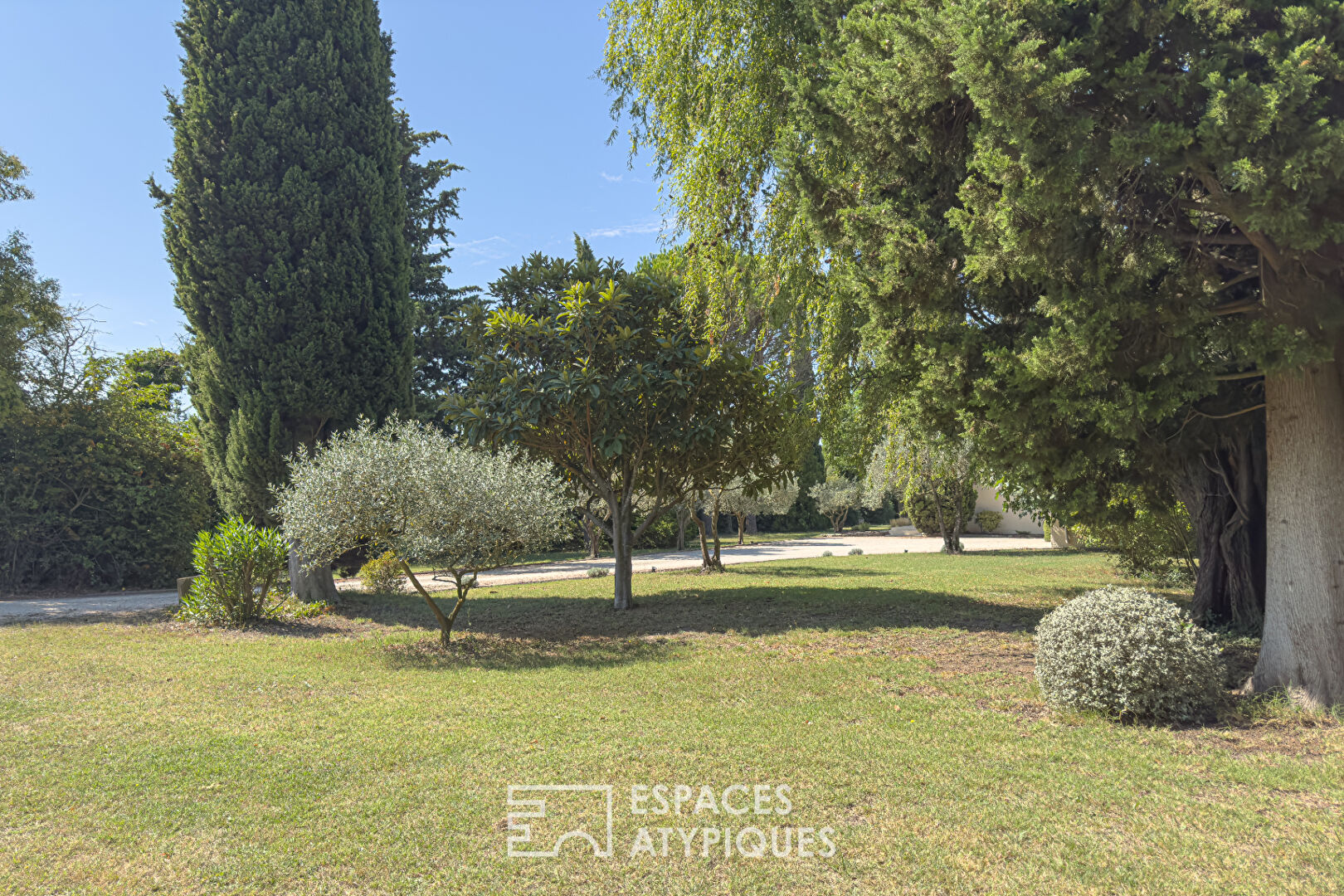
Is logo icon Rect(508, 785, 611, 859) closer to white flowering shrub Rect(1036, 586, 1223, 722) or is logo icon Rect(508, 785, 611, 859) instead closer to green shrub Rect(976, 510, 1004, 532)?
white flowering shrub Rect(1036, 586, 1223, 722)

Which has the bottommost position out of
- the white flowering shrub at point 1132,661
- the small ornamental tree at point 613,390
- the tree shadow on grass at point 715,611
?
the tree shadow on grass at point 715,611

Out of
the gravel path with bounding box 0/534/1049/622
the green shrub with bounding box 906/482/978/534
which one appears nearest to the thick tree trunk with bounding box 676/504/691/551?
the gravel path with bounding box 0/534/1049/622

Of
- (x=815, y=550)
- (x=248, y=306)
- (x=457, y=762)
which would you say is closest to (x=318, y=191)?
(x=248, y=306)

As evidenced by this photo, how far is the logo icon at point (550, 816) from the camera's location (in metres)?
3.56

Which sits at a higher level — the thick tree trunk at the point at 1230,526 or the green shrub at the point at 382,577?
the thick tree trunk at the point at 1230,526

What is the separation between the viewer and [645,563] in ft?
73.7

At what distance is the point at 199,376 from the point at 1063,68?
14239 mm

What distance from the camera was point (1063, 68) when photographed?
5.10 metres

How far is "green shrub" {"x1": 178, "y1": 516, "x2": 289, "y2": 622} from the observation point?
10.8 m

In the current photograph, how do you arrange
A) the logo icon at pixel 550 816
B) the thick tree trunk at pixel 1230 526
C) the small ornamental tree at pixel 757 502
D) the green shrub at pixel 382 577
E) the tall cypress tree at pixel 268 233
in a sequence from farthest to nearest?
the small ornamental tree at pixel 757 502 → the green shrub at pixel 382 577 → the tall cypress tree at pixel 268 233 → the thick tree trunk at pixel 1230 526 → the logo icon at pixel 550 816

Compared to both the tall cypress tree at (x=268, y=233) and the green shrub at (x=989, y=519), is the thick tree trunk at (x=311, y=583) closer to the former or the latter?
the tall cypress tree at (x=268, y=233)

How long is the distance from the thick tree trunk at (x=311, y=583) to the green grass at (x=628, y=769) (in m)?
4.19

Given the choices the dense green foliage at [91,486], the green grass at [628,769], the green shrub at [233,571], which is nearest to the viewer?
the green grass at [628,769]

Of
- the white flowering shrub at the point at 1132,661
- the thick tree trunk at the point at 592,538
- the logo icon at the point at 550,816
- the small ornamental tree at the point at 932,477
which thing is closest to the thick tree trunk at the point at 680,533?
the thick tree trunk at the point at 592,538
